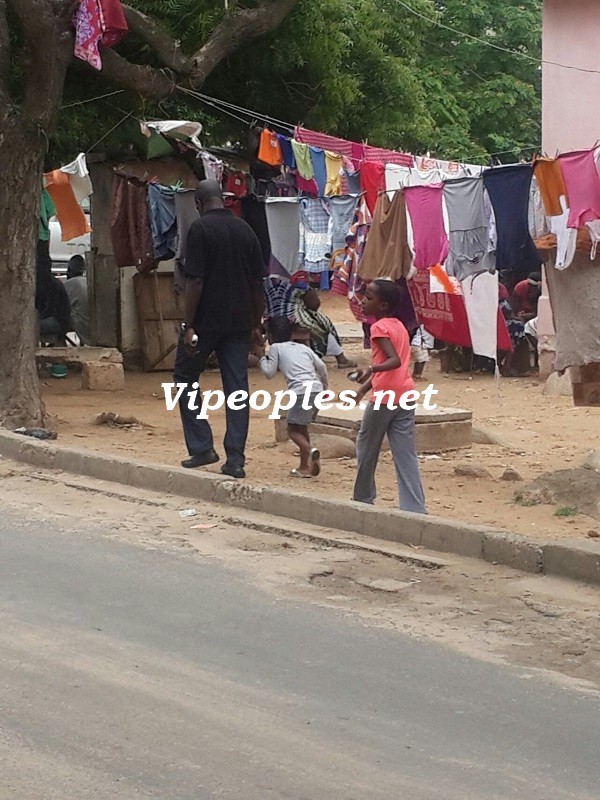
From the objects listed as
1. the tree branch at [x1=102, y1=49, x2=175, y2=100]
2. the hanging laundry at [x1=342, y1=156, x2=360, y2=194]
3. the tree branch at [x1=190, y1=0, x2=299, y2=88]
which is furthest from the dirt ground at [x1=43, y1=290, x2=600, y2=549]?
the tree branch at [x1=190, y1=0, x2=299, y2=88]

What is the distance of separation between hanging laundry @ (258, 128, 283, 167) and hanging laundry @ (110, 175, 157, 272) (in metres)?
1.81

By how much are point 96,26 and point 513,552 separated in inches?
240

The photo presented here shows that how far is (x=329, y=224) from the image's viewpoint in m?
12.5

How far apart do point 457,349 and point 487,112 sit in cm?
1281

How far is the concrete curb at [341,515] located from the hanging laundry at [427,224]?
2606 millimetres

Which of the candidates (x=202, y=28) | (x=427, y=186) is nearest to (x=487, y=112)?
(x=202, y=28)

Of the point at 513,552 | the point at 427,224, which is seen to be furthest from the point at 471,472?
the point at 513,552

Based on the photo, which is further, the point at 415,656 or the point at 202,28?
the point at 202,28

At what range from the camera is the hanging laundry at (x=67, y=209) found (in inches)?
602

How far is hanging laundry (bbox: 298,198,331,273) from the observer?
41.1 feet

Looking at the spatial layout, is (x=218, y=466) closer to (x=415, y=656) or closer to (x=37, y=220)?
(x=37, y=220)

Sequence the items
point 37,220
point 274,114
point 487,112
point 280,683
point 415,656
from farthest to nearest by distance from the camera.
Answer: point 487,112
point 274,114
point 37,220
point 415,656
point 280,683

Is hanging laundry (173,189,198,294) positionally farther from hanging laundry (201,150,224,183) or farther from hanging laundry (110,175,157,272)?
hanging laundry (201,150,224,183)

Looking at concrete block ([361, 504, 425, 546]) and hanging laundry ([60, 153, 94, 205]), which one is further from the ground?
hanging laundry ([60, 153, 94, 205])
